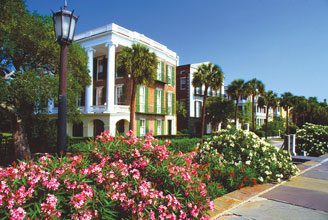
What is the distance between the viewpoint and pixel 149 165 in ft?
12.2

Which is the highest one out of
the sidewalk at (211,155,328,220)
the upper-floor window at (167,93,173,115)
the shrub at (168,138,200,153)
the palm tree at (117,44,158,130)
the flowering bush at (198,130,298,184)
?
the palm tree at (117,44,158,130)

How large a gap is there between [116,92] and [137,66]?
832cm

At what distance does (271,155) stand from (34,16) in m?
12.9

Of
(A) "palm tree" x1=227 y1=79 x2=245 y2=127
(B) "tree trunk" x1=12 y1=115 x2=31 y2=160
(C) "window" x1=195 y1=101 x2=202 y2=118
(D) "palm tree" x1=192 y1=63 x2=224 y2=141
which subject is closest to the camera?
(B) "tree trunk" x1=12 y1=115 x2=31 y2=160

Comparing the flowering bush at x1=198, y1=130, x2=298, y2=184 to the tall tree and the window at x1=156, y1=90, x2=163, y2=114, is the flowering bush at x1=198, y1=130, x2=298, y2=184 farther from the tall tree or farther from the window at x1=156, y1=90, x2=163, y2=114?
the window at x1=156, y1=90, x2=163, y2=114

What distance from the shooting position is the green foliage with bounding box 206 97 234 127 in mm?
35000

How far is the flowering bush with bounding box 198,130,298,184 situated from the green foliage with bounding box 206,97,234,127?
27.2 metres

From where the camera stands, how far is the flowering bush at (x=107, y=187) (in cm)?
251

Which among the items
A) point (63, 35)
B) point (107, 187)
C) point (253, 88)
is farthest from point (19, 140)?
point (253, 88)

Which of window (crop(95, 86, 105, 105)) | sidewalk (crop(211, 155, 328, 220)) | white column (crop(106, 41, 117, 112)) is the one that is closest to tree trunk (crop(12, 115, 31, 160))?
white column (crop(106, 41, 117, 112))

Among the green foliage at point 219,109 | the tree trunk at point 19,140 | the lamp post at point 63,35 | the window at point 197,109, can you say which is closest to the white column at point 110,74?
the tree trunk at point 19,140

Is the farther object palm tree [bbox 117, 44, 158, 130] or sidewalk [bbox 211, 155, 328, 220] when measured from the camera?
palm tree [bbox 117, 44, 158, 130]

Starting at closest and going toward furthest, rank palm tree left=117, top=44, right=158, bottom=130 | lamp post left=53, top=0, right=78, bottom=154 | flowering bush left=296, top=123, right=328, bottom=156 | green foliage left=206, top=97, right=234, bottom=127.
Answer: lamp post left=53, top=0, right=78, bottom=154, flowering bush left=296, top=123, right=328, bottom=156, palm tree left=117, top=44, right=158, bottom=130, green foliage left=206, top=97, right=234, bottom=127

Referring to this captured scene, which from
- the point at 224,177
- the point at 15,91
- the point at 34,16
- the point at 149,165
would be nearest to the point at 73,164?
the point at 149,165
